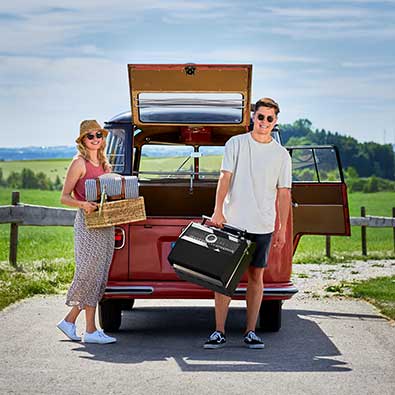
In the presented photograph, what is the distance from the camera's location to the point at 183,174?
37.0 feet

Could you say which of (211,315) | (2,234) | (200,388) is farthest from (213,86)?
(2,234)

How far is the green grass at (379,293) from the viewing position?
11906 mm

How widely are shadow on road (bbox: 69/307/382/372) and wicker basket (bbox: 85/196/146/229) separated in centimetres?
101

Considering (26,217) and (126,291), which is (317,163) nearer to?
(126,291)

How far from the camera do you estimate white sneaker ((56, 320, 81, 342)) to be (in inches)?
375

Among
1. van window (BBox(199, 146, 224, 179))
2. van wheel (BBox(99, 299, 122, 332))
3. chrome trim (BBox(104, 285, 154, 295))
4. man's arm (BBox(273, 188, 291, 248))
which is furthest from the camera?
van window (BBox(199, 146, 224, 179))

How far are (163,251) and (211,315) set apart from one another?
7.32 feet

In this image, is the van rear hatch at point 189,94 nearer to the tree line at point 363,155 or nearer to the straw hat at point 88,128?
the straw hat at point 88,128

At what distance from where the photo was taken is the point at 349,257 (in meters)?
21.6

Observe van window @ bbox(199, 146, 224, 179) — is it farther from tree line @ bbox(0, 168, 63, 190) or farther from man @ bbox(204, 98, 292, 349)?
tree line @ bbox(0, 168, 63, 190)

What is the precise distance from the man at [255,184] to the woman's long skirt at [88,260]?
3.37 ft

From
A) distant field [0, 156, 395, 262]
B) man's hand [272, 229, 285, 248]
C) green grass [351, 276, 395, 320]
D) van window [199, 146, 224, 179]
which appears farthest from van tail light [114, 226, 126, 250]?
green grass [351, 276, 395, 320]

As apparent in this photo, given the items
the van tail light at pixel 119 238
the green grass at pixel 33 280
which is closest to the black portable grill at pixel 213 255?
the van tail light at pixel 119 238

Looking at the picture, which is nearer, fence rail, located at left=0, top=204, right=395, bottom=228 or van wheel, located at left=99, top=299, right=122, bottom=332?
van wheel, located at left=99, top=299, right=122, bottom=332
